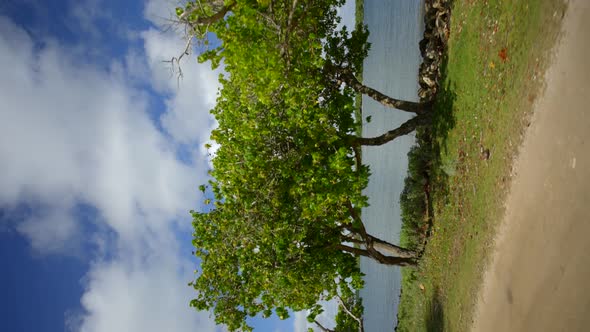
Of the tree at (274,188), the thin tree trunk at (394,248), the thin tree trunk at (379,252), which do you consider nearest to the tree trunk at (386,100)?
the tree at (274,188)

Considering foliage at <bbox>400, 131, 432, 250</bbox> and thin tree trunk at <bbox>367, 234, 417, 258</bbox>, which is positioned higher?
foliage at <bbox>400, 131, 432, 250</bbox>

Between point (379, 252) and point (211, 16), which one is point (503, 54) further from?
point (379, 252)

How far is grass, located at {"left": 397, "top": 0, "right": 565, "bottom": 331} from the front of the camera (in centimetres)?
1391

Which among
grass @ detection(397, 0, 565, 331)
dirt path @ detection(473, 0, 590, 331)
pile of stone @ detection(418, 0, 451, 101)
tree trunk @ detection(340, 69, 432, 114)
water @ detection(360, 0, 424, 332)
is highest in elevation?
water @ detection(360, 0, 424, 332)

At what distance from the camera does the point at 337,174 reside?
65.5 ft

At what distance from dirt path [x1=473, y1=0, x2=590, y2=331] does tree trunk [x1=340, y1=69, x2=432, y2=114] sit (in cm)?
1117

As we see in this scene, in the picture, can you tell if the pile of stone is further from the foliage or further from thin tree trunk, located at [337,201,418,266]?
thin tree trunk, located at [337,201,418,266]

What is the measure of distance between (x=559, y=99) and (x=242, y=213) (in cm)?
1295

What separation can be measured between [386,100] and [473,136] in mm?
7468

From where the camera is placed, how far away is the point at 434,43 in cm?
2558

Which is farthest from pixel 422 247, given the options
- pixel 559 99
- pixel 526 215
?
pixel 559 99

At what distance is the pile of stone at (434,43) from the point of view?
2435cm

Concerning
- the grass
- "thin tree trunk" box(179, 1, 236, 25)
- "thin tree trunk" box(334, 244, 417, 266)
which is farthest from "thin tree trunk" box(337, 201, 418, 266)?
"thin tree trunk" box(179, 1, 236, 25)

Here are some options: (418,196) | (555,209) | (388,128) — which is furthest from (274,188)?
Result: (388,128)
